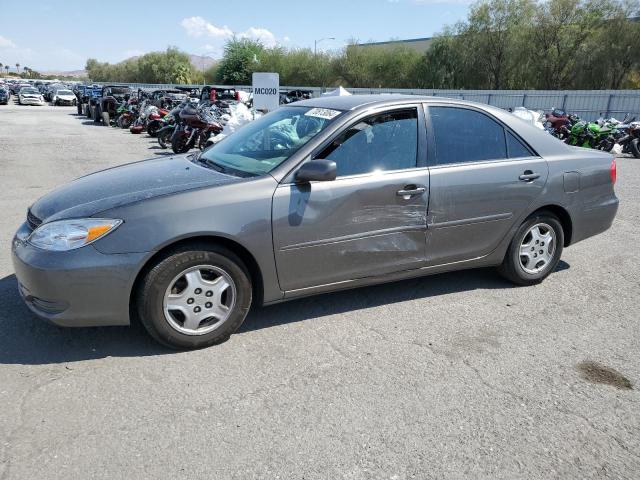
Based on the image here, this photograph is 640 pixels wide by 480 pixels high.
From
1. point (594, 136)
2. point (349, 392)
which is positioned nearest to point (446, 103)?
point (349, 392)

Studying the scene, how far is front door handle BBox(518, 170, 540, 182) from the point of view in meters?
4.36

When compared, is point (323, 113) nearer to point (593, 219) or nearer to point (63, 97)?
point (593, 219)

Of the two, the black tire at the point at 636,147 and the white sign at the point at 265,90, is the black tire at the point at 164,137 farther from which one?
the black tire at the point at 636,147

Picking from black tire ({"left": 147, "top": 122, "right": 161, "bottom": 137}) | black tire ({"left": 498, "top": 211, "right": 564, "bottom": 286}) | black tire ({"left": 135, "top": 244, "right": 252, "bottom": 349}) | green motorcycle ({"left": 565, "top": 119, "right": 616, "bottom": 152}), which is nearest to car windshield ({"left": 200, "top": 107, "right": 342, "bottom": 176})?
black tire ({"left": 135, "top": 244, "right": 252, "bottom": 349})

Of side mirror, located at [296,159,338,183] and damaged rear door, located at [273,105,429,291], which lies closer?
side mirror, located at [296,159,338,183]

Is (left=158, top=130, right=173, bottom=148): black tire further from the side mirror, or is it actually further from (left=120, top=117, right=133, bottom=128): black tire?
the side mirror

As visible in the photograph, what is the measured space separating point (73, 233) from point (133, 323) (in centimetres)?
90

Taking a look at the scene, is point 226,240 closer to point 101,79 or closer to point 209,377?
point 209,377

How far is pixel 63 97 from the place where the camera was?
4288 cm

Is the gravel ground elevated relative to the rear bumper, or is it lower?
lower

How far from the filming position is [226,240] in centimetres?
336

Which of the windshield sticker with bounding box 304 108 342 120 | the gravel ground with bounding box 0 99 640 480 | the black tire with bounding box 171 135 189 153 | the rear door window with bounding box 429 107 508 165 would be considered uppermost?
the windshield sticker with bounding box 304 108 342 120

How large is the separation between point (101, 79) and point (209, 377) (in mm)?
147157

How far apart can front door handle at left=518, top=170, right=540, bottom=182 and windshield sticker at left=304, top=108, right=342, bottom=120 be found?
65.6 inches
